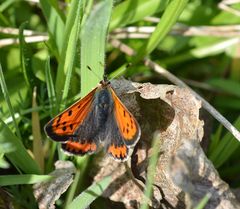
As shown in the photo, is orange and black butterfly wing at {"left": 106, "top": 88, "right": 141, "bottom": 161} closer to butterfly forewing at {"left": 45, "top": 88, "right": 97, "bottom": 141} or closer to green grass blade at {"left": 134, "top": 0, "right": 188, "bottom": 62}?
butterfly forewing at {"left": 45, "top": 88, "right": 97, "bottom": 141}

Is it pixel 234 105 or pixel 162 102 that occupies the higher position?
pixel 162 102

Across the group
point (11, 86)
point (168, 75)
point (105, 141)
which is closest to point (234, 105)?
point (168, 75)

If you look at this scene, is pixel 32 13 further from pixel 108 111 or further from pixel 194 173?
pixel 194 173

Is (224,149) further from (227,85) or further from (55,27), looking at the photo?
(55,27)

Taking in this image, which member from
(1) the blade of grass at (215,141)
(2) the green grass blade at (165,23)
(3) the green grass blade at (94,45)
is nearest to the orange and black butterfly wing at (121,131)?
(3) the green grass blade at (94,45)

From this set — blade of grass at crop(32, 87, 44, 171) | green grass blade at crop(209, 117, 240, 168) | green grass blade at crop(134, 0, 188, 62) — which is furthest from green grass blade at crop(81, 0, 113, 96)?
green grass blade at crop(209, 117, 240, 168)

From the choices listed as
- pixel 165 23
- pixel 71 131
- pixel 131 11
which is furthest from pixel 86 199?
pixel 131 11

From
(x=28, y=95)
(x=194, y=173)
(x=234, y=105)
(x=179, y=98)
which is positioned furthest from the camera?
(x=234, y=105)
